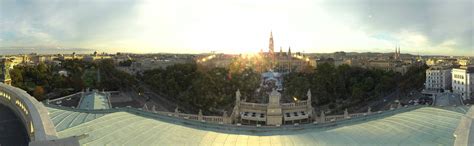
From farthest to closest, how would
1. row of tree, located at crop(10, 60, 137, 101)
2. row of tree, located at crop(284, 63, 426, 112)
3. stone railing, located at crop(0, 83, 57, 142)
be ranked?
row of tree, located at crop(284, 63, 426, 112) < row of tree, located at crop(10, 60, 137, 101) < stone railing, located at crop(0, 83, 57, 142)

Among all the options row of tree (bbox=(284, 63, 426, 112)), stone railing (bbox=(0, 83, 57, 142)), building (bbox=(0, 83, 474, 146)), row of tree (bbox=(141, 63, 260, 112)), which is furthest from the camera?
row of tree (bbox=(284, 63, 426, 112))

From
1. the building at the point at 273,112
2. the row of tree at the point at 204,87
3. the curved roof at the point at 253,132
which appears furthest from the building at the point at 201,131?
the row of tree at the point at 204,87

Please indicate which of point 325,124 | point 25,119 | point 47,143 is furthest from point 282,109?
point 47,143

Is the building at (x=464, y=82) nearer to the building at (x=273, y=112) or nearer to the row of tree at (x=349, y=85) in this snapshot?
the row of tree at (x=349, y=85)

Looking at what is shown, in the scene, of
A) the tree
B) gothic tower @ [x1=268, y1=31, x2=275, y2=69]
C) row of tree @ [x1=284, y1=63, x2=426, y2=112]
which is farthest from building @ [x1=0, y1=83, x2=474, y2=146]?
gothic tower @ [x1=268, y1=31, x2=275, y2=69]

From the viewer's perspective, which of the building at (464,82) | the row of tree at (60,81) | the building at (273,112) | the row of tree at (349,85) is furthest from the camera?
the building at (464,82)

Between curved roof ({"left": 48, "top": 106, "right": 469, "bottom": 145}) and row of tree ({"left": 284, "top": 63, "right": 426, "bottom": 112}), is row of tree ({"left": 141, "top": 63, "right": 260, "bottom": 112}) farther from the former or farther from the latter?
curved roof ({"left": 48, "top": 106, "right": 469, "bottom": 145})
